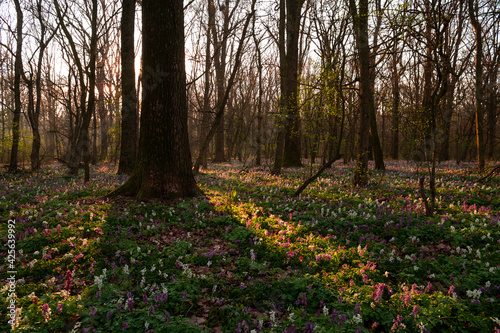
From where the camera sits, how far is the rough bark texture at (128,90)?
1345 cm

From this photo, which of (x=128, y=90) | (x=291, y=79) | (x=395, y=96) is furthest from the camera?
(x=395, y=96)

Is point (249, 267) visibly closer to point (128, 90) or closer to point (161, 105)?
point (161, 105)

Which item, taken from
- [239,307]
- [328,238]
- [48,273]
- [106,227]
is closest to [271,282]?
[239,307]

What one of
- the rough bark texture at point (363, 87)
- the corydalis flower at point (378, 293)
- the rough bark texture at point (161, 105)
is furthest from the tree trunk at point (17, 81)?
the corydalis flower at point (378, 293)

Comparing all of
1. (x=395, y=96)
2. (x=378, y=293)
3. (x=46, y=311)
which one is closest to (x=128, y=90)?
(x=46, y=311)

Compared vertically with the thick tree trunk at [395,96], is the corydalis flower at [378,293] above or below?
below

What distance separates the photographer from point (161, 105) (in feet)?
24.6

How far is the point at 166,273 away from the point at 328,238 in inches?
128

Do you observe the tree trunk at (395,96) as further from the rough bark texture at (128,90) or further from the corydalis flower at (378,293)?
the rough bark texture at (128,90)

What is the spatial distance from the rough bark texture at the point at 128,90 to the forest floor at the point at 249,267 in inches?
267

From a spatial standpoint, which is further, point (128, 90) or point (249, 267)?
point (128, 90)

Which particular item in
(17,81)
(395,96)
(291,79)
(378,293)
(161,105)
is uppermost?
(395,96)

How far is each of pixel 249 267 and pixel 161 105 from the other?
5.32 m

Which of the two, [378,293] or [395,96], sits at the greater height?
[395,96]
